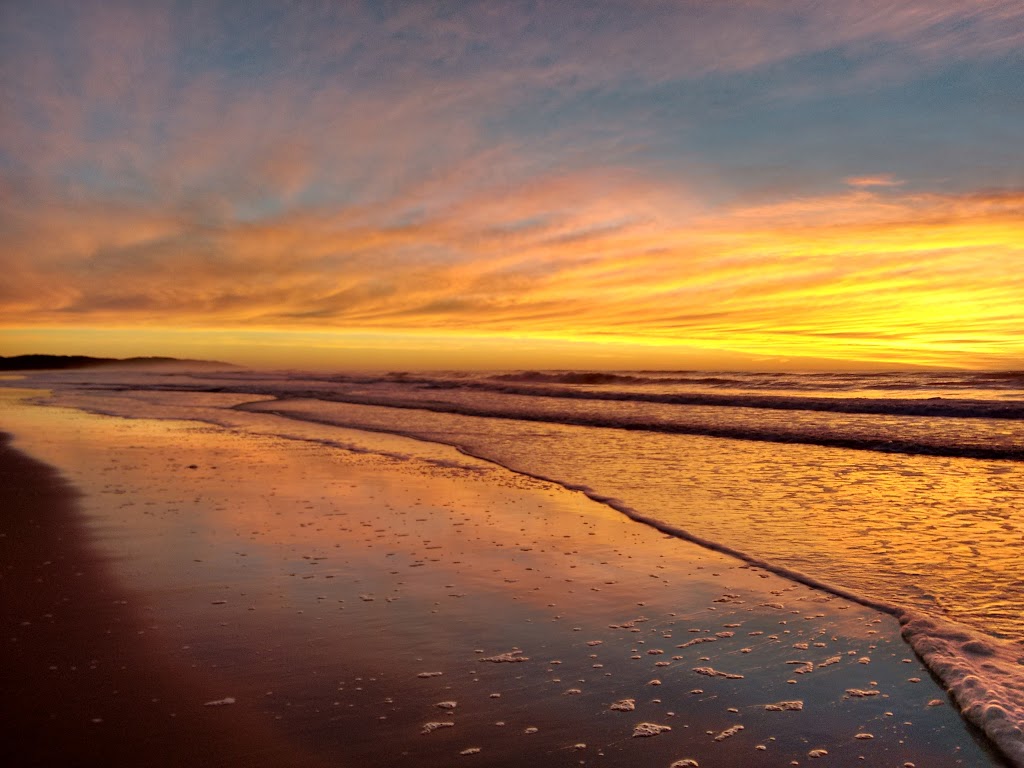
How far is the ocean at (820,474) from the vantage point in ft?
18.2

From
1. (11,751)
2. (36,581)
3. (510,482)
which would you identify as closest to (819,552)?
(510,482)

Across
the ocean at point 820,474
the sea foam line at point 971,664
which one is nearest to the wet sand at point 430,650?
the sea foam line at point 971,664

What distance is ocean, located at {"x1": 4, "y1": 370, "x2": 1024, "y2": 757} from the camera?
555cm

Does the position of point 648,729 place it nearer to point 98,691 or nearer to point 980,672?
point 980,672

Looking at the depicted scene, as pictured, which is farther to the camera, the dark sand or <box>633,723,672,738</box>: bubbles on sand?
<box>633,723,672,738</box>: bubbles on sand

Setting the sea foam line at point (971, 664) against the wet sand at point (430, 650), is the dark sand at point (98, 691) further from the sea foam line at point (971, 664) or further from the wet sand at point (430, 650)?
the sea foam line at point (971, 664)

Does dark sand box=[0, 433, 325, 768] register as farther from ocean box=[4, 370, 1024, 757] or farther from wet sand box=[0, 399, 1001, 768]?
ocean box=[4, 370, 1024, 757]

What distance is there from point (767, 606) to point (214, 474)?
360 inches

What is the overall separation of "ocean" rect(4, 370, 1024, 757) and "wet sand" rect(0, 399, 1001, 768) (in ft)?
1.73

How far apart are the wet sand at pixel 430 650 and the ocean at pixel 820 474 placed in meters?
0.53

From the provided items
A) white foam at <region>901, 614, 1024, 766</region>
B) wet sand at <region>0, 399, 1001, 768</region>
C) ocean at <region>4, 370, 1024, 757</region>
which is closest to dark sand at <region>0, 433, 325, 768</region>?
wet sand at <region>0, 399, 1001, 768</region>

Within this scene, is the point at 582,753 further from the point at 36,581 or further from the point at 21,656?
the point at 36,581

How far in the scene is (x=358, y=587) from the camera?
5969 mm

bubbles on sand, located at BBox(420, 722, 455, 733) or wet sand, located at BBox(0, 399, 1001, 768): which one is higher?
wet sand, located at BBox(0, 399, 1001, 768)
